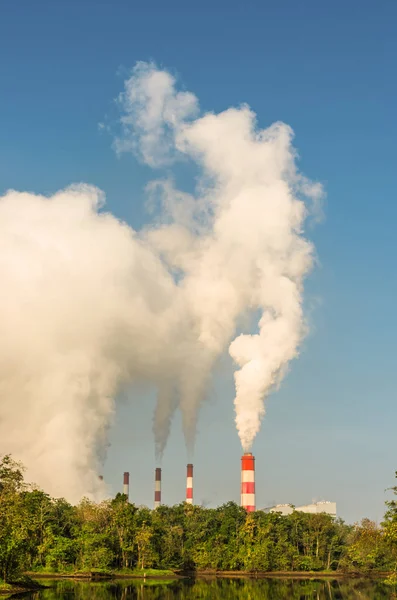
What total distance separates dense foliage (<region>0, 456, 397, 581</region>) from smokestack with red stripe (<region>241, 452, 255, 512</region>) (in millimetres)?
4046

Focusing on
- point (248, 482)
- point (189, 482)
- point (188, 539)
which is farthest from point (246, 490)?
point (189, 482)

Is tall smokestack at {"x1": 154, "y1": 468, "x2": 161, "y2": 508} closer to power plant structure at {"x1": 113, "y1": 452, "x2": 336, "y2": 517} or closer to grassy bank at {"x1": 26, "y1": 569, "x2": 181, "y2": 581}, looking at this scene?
power plant structure at {"x1": 113, "y1": 452, "x2": 336, "y2": 517}

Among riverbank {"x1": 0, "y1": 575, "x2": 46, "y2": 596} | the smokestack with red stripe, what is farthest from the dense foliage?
riverbank {"x1": 0, "y1": 575, "x2": 46, "y2": 596}

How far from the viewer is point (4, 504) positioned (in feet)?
190

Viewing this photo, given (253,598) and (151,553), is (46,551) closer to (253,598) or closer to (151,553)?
(151,553)

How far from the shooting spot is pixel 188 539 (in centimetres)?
11269

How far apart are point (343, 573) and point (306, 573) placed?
26.6ft

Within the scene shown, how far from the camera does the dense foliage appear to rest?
9100cm

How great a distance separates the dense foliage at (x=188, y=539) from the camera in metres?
91.0

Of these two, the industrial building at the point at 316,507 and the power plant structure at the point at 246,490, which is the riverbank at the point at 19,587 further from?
the industrial building at the point at 316,507

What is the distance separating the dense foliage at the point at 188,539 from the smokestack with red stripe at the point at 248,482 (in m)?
4.05

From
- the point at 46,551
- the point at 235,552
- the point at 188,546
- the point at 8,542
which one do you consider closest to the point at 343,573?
the point at 235,552

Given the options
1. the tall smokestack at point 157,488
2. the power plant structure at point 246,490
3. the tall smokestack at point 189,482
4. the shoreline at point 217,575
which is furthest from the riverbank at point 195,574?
the tall smokestack at point 157,488

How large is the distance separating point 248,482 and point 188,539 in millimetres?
18720
